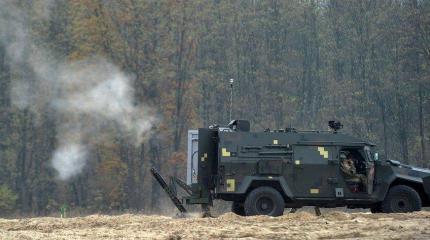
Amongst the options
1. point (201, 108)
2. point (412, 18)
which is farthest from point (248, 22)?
point (412, 18)

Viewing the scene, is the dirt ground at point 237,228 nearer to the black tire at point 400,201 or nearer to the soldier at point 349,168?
the black tire at point 400,201

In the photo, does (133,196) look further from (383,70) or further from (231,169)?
(231,169)

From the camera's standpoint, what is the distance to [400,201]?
2014 cm

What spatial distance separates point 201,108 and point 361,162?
30.3 meters

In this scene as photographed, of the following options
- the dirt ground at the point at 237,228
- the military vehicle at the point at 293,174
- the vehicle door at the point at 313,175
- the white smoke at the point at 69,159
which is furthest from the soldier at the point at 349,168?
the white smoke at the point at 69,159

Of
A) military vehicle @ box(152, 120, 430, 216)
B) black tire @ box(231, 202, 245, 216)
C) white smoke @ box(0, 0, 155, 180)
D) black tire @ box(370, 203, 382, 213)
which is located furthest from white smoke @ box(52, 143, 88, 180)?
black tire @ box(370, 203, 382, 213)

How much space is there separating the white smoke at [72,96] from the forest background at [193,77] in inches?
6.7

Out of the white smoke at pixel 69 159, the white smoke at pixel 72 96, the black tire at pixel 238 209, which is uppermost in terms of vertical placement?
the white smoke at pixel 72 96

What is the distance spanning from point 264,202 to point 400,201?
3388 mm

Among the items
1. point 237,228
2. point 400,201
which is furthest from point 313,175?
point 237,228

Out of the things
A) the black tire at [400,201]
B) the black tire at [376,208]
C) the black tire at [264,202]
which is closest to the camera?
the black tire at [264,202]

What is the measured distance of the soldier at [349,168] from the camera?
19906 mm

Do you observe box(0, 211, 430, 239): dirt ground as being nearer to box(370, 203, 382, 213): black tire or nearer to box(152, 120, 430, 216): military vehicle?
box(152, 120, 430, 216): military vehicle

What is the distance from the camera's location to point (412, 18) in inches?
1837
